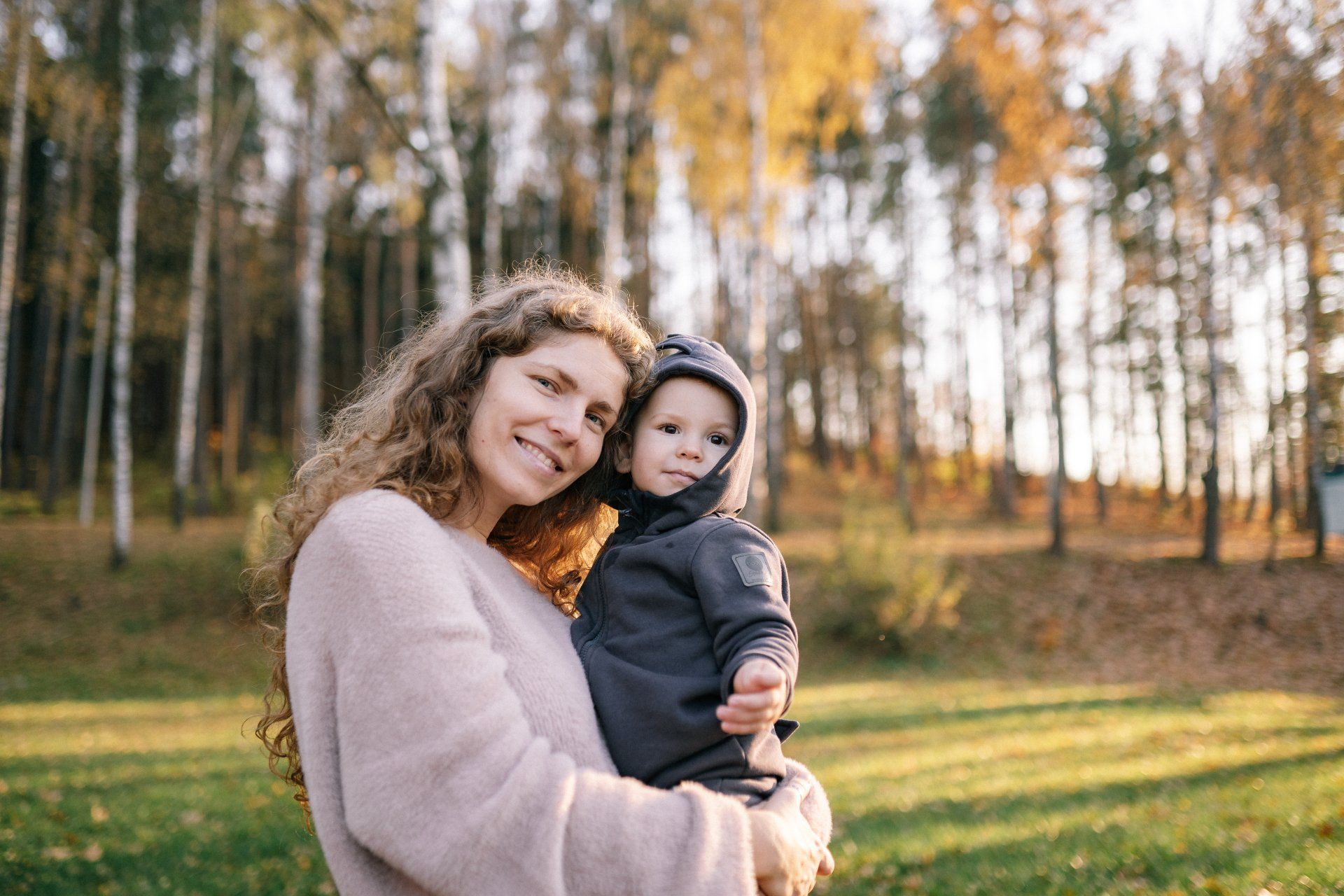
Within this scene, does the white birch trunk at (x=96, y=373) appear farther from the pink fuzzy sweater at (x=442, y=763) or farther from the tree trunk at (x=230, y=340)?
the pink fuzzy sweater at (x=442, y=763)

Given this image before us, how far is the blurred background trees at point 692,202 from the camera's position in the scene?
41.4 ft

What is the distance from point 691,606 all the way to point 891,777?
6004 millimetres

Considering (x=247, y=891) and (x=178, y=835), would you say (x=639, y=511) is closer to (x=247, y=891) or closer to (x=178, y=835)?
(x=247, y=891)

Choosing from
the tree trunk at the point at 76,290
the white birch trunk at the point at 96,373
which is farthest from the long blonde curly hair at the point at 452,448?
the white birch trunk at the point at 96,373

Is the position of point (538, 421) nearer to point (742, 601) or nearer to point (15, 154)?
point (742, 601)

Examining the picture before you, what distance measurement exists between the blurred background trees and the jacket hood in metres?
4.24

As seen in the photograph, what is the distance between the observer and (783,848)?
1505mm

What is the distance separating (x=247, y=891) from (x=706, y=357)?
436 centimetres

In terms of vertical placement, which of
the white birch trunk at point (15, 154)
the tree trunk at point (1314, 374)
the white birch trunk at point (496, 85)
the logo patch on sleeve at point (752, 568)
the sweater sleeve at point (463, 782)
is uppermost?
the white birch trunk at point (496, 85)

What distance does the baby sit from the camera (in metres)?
1.64

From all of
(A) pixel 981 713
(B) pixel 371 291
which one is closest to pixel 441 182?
(A) pixel 981 713

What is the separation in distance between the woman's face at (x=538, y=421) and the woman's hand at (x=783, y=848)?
2.55 feet

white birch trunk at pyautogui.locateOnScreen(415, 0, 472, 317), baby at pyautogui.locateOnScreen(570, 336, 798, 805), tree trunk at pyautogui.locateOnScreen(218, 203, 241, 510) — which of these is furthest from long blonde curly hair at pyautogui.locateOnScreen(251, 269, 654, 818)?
tree trunk at pyautogui.locateOnScreen(218, 203, 241, 510)

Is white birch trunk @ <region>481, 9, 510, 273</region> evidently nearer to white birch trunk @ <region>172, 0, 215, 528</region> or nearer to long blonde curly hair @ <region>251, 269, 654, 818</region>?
white birch trunk @ <region>172, 0, 215, 528</region>
